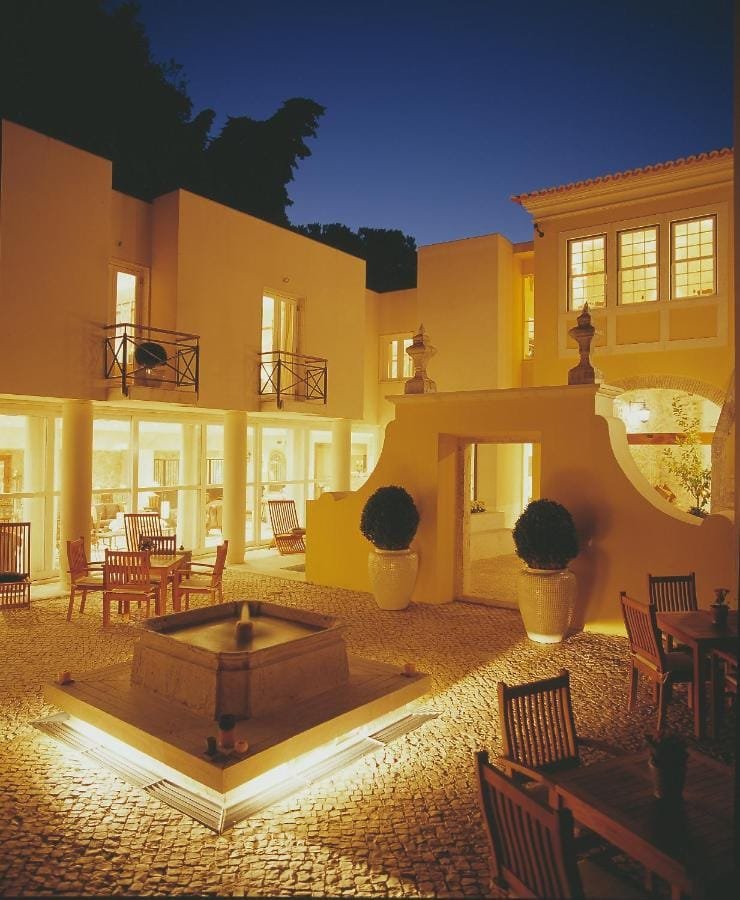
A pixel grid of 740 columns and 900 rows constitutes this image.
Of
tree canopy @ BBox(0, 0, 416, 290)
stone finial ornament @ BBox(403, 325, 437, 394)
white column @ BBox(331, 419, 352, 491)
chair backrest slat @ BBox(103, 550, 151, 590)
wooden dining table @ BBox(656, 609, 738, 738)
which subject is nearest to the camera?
wooden dining table @ BBox(656, 609, 738, 738)

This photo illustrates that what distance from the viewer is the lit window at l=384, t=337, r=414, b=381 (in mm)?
18750

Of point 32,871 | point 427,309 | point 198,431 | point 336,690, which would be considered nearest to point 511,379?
point 427,309

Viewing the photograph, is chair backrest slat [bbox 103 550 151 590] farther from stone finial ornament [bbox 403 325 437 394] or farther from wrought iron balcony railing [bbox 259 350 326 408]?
wrought iron balcony railing [bbox 259 350 326 408]

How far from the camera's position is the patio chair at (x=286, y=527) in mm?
13102

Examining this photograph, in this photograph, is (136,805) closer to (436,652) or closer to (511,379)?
(436,652)

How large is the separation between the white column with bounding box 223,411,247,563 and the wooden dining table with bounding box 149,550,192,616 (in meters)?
3.39

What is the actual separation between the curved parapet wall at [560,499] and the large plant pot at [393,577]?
528 millimetres

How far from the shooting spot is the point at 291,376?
1418 centimetres

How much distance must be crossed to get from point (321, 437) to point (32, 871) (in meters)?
13.2

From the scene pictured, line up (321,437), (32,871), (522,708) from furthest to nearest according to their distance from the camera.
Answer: (321,437)
(522,708)
(32,871)

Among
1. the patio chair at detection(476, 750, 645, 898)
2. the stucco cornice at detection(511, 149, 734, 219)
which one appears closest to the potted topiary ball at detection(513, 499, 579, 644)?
the patio chair at detection(476, 750, 645, 898)

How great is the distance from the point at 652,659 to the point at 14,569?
8.23 metres

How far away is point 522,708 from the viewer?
3602mm

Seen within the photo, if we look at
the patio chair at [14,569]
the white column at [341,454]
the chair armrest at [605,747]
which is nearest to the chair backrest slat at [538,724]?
the chair armrest at [605,747]
